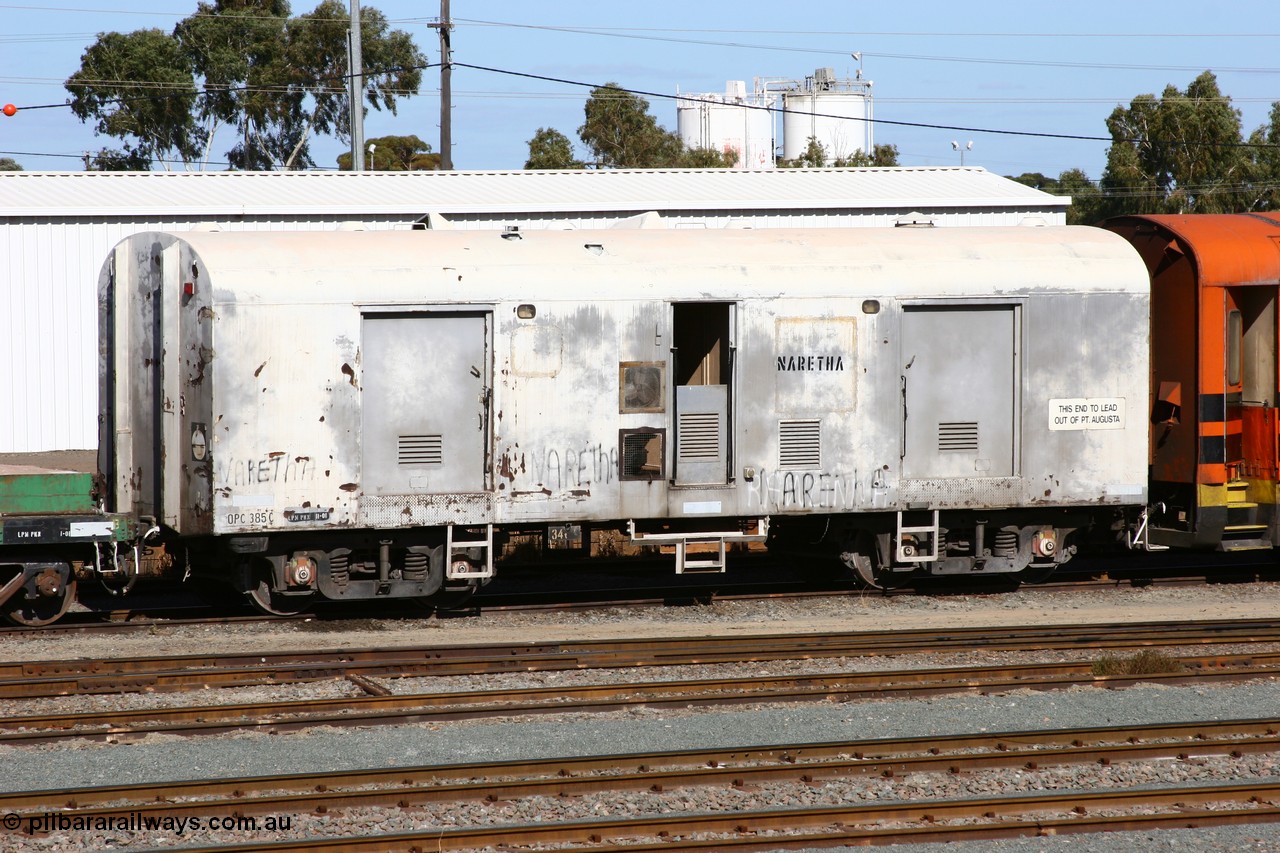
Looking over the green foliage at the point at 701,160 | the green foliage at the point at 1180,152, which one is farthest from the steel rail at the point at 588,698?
the green foliage at the point at 701,160

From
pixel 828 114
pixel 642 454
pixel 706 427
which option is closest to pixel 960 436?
pixel 706 427

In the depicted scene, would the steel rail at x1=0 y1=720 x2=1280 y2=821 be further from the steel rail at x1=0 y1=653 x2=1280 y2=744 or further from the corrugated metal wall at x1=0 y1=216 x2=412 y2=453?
the corrugated metal wall at x1=0 y1=216 x2=412 y2=453

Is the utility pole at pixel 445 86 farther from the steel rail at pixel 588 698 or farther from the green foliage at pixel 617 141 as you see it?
the green foliage at pixel 617 141

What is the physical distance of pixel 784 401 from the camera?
12.6m

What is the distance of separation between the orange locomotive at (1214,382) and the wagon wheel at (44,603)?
32.9 ft

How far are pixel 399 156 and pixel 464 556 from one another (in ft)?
220

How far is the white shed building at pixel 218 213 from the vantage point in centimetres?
2162

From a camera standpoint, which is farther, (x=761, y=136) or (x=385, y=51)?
(x=761, y=136)

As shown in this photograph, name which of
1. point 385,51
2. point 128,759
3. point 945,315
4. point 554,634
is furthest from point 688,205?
point 385,51

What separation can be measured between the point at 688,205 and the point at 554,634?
12455 mm

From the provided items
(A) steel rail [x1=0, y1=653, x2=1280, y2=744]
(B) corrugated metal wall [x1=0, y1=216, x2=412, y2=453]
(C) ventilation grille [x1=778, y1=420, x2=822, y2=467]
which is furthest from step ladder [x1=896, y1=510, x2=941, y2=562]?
(B) corrugated metal wall [x1=0, y1=216, x2=412, y2=453]

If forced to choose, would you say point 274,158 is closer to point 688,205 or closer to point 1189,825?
point 688,205

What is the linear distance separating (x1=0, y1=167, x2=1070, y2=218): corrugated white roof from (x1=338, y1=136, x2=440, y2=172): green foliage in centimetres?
4627

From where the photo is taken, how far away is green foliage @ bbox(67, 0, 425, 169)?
5862cm
